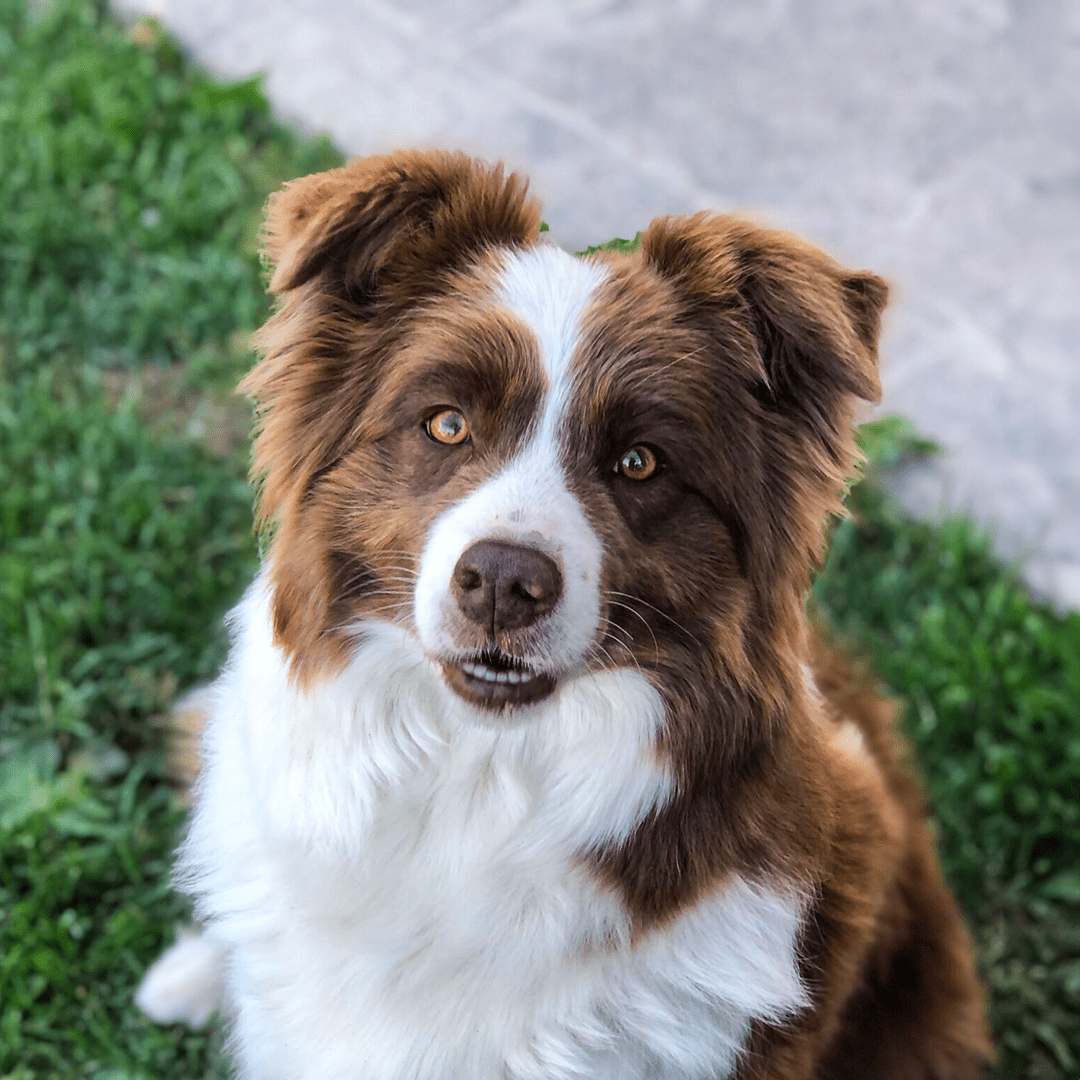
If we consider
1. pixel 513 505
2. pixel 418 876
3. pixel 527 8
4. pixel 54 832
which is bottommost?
pixel 54 832

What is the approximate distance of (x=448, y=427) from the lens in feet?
6.86

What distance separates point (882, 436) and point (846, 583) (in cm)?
60

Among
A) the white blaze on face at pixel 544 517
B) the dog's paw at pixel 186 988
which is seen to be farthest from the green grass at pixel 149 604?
the white blaze on face at pixel 544 517

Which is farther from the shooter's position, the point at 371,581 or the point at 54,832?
the point at 54,832

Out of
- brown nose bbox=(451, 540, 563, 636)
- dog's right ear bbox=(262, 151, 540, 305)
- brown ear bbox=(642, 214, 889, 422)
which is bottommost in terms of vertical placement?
brown nose bbox=(451, 540, 563, 636)

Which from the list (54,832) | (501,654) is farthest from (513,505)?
(54,832)

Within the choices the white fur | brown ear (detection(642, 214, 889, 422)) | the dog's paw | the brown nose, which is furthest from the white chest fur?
the dog's paw

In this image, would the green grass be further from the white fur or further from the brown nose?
the brown nose

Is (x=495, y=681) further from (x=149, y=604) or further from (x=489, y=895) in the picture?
(x=149, y=604)

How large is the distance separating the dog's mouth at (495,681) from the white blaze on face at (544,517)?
46 millimetres

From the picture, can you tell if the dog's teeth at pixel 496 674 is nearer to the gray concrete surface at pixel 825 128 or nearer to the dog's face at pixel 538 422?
the dog's face at pixel 538 422

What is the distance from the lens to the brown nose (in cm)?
187

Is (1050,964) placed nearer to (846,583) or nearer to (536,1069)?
(846,583)

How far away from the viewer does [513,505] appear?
193cm
